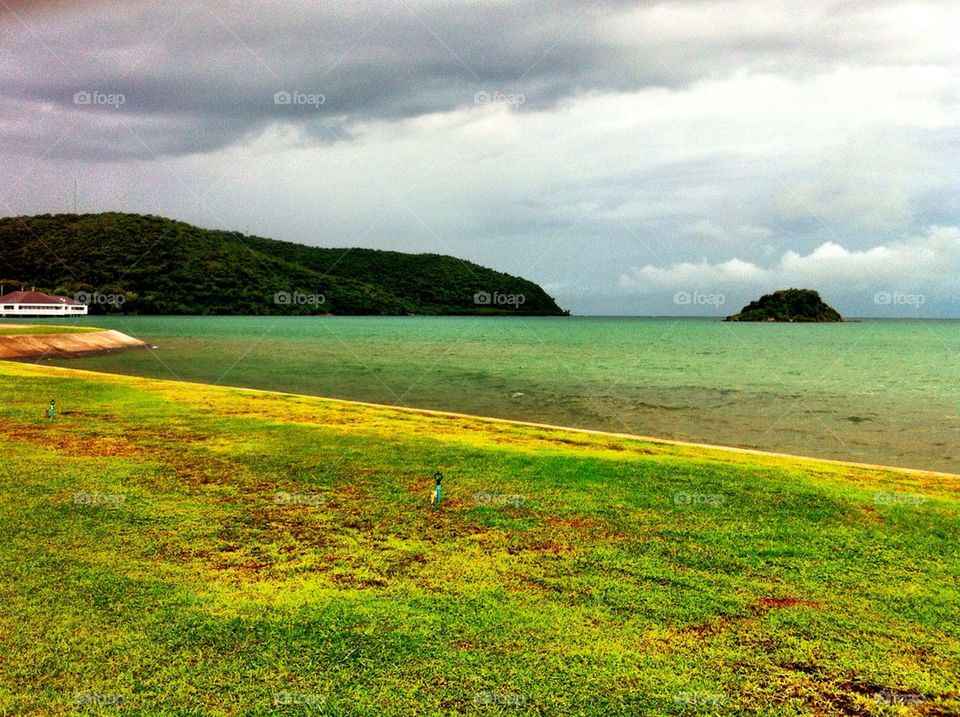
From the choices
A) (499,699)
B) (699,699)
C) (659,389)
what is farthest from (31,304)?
(699,699)

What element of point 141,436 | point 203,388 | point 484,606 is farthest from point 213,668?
point 203,388

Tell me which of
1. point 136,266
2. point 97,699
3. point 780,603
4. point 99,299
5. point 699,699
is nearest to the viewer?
point 97,699

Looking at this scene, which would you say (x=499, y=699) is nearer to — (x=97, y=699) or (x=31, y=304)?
(x=97, y=699)

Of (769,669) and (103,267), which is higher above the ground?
(103,267)

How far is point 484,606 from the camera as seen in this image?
703 cm

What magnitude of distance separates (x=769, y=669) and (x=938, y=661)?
175cm

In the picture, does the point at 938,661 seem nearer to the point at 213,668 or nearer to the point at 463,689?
the point at 463,689

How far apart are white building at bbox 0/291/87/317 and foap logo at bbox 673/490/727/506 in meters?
159

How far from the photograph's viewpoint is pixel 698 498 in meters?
11.6

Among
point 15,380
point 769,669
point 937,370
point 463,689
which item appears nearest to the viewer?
point 463,689

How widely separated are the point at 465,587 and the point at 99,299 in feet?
571

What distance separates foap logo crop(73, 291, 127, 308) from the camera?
491 feet

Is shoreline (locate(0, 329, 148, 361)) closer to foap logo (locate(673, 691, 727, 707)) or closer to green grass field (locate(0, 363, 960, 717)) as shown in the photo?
green grass field (locate(0, 363, 960, 717))

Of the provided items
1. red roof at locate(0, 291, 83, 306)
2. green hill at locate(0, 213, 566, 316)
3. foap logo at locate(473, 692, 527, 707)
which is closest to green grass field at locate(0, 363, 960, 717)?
foap logo at locate(473, 692, 527, 707)
